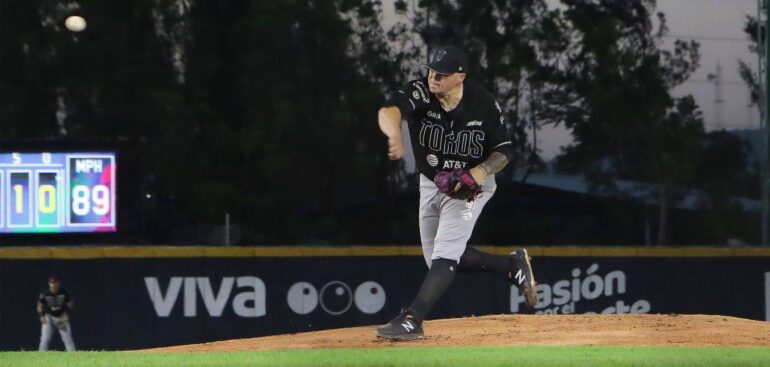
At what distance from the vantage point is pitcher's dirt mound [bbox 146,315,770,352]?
23.0 feet

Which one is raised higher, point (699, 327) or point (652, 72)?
point (652, 72)

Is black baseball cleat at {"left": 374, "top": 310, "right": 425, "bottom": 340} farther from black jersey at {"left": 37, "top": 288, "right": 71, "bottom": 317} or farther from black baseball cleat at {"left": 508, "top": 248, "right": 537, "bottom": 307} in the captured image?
black jersey at {"left": 37, "top": 288, "right": 71, "bottom": 317}

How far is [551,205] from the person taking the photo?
54.0ft

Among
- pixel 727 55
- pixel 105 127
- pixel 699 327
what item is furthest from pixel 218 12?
pixel 699 327

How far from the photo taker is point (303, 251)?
13.8 meters

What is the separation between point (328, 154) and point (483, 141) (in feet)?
31.6

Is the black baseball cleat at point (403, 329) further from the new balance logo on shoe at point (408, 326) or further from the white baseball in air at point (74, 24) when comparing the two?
the white baseball in air at point (74, 24)

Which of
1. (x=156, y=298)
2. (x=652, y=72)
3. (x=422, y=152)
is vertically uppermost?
(x=652, y=72)

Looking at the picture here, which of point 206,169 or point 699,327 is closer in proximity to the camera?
point 699,327

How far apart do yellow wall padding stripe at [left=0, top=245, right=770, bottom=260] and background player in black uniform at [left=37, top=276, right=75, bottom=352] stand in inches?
13.6

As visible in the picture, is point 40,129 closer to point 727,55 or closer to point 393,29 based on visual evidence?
point 393,29

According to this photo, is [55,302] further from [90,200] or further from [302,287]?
[302,287]

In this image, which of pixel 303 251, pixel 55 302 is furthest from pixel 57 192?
pixel 303 251

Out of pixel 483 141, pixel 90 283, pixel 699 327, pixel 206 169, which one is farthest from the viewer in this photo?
pixel 206 169
